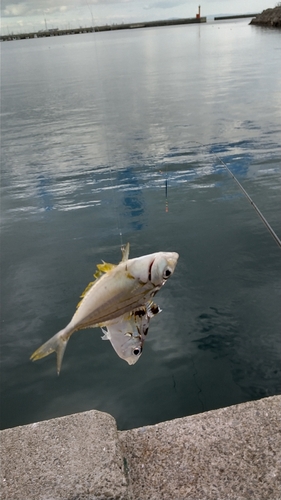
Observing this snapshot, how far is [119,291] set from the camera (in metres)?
2.29

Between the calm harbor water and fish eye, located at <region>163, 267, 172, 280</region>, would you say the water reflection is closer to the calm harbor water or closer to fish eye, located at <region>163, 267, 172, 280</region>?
the calm harbor water

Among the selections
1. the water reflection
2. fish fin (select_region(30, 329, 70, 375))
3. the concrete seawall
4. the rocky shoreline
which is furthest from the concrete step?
the rocky shoreline

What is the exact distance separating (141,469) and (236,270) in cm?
527

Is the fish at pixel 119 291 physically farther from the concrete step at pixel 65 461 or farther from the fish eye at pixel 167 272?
the concrete step at pixel 65 461

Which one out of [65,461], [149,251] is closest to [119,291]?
[65,461]

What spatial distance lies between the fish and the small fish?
0.07 m

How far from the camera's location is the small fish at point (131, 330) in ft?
7.97

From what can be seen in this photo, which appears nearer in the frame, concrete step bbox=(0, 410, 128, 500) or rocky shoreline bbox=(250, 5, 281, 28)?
concrete step bbox=(0, 410, 128, 500)

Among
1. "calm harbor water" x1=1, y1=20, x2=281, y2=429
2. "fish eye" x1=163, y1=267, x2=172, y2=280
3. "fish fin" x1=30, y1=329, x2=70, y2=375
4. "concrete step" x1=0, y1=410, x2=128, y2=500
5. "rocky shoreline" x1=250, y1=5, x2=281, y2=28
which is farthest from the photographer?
"rocky shoreline" x1=250, y1=5, x2=281, y2=28

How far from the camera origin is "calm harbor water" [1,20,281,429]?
248 inches

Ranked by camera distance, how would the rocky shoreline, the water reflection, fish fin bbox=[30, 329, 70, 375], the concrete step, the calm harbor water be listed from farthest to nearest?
the rocky shoreline < the water reflection < the calm harbor water < the concrete step < fish fin bbox=[30, 329, 70, 375]

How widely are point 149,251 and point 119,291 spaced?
7278 millimetres

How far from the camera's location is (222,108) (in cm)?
2397

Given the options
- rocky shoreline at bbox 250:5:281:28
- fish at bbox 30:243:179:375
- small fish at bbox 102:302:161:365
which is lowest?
rocky shoreline at bbox 250:5:281:28
